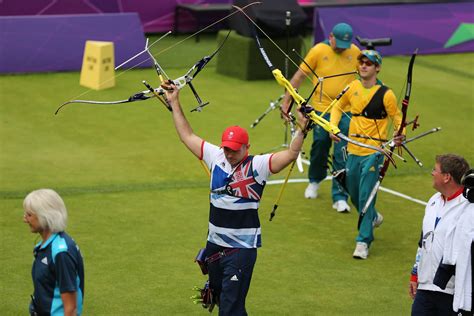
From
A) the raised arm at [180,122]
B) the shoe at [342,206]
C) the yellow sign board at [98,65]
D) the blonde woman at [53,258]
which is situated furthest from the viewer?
the yellow sign board at [98,65]

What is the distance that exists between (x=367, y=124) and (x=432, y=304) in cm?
397

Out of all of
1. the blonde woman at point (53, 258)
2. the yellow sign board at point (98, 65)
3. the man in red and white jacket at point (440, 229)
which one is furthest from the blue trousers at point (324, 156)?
the yellow sign board at point (98, 65)

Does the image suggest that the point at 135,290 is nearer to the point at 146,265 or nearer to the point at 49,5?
the point at 146,265

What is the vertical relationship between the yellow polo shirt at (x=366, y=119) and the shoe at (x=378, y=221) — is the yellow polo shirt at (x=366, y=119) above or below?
above

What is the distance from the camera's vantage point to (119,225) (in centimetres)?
1222

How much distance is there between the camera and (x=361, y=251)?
11.5 m

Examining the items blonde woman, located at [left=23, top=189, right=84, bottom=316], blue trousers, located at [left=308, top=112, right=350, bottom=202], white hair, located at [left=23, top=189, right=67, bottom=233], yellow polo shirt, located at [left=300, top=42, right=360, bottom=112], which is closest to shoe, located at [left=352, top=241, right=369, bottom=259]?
blue trousers, located at [left=308, top=112, right=350, bottom=202]

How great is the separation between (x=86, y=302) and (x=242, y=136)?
2.62 meters

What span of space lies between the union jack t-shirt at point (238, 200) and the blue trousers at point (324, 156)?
432 cm

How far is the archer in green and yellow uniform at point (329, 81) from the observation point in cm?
1316

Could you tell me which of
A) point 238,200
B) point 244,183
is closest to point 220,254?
point 238,200

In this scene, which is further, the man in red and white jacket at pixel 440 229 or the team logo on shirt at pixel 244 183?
the team logo on shirt at pixel 244 183

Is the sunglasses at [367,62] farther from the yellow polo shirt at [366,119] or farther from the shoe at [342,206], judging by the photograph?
the shoe at [342,206]

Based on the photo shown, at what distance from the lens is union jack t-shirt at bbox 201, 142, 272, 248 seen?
8.62 meters
